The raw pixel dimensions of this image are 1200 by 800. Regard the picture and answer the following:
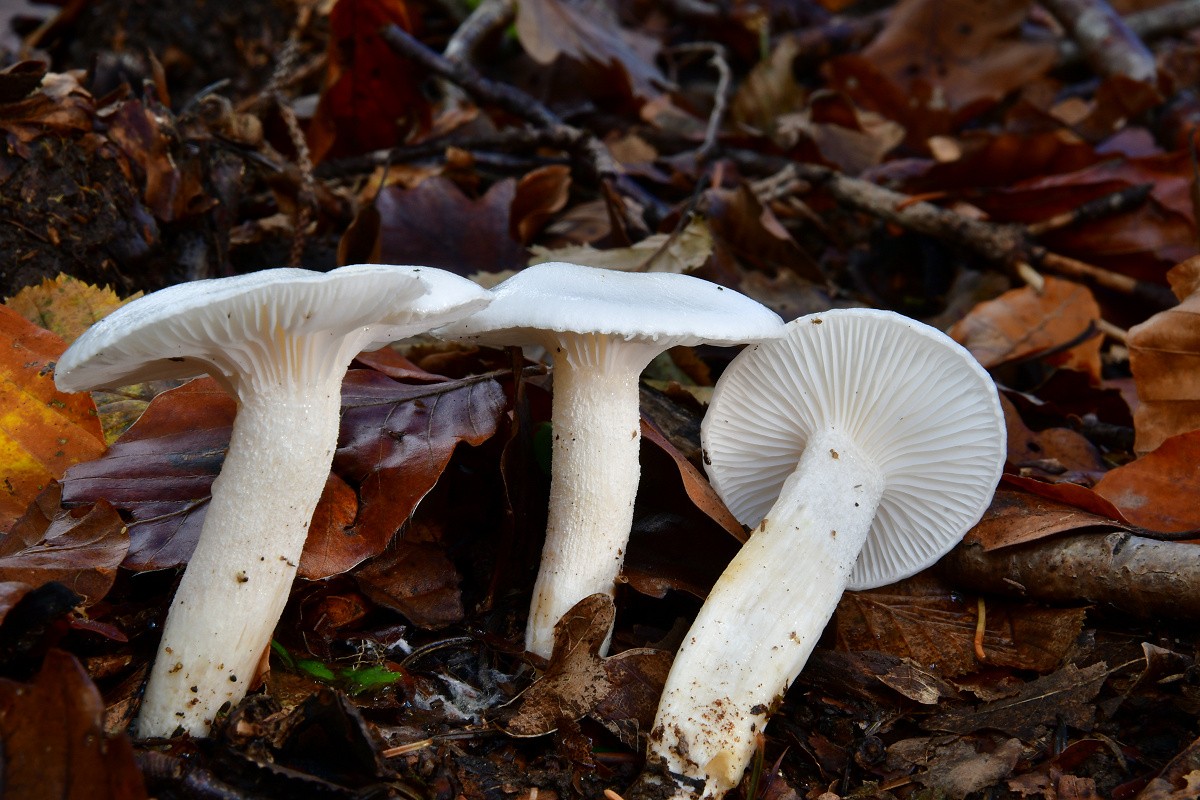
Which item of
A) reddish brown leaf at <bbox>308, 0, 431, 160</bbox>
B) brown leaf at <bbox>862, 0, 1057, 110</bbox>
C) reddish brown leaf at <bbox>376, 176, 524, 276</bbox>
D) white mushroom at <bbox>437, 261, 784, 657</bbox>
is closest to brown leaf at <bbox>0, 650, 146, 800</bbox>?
white mushroom at <bbox>437, 261, 784, 657</bbox>

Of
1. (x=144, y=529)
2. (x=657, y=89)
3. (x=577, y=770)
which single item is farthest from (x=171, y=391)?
(x=657, y=89)

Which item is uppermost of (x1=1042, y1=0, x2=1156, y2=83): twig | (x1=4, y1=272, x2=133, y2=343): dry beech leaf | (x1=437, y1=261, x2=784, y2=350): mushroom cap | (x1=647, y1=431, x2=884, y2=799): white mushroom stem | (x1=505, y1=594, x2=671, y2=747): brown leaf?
(x1=437, y1=261, x2=784, y2=350): mushroom cap

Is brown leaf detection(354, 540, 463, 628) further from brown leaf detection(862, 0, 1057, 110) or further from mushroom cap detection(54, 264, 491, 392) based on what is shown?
brown leaf detection(862, 0, 1057, 110)

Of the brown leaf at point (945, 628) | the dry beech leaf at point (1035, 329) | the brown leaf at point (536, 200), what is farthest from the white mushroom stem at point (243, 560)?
the dry beech leaf at point (1035, 329)

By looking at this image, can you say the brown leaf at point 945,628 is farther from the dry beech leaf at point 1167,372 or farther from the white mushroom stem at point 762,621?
the dry beech leaf at point 1167,372

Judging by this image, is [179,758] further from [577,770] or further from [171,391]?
[171,391]

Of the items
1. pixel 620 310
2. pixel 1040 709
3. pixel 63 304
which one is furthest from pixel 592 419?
pixel 63 304
